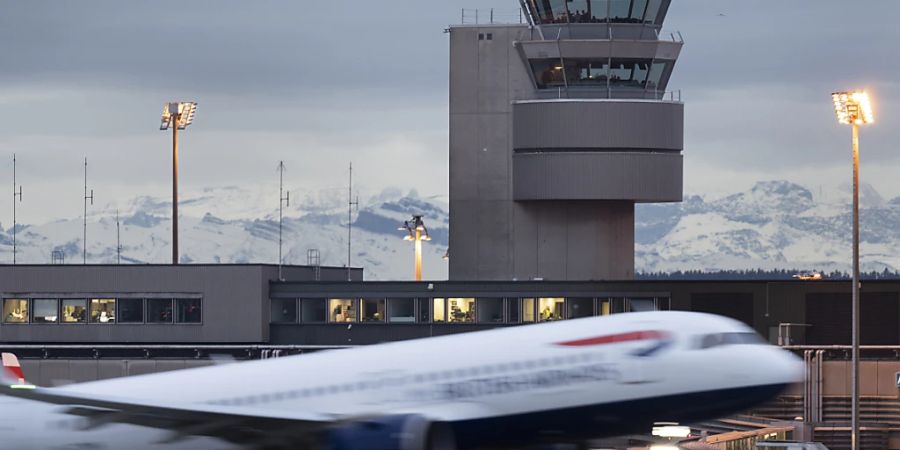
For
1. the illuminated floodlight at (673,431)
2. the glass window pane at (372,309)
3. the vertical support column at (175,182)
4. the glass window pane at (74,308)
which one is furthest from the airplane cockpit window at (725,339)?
the glass window pane at (74,308)

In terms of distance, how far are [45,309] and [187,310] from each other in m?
10.6

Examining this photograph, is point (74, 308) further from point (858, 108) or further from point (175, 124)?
point (858, 108)

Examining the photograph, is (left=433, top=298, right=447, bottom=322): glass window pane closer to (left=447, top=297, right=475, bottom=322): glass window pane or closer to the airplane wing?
(left=447, top=297, right=475, bottom=322): glass window pane

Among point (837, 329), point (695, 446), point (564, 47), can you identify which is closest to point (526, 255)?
point (564, 47)

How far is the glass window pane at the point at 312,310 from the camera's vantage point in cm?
12656

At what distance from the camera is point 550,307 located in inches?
4938

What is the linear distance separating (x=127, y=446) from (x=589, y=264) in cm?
8660

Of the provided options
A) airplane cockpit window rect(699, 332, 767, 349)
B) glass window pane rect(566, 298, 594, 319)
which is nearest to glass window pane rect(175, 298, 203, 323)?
glass window pane rect(566, 298, 594, 319)

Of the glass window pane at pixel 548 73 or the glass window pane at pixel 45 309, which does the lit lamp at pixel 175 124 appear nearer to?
the glass window pane at pixel 45 309

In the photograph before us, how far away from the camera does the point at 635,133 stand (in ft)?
439

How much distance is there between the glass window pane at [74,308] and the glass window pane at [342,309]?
17.4 metres

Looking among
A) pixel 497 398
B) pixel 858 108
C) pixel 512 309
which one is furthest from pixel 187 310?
pixel 497 398

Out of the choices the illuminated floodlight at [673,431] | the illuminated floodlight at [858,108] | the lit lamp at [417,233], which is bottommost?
the illuminated floodlight at [673,431]

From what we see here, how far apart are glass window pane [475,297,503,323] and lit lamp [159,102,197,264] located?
75.7 feet
